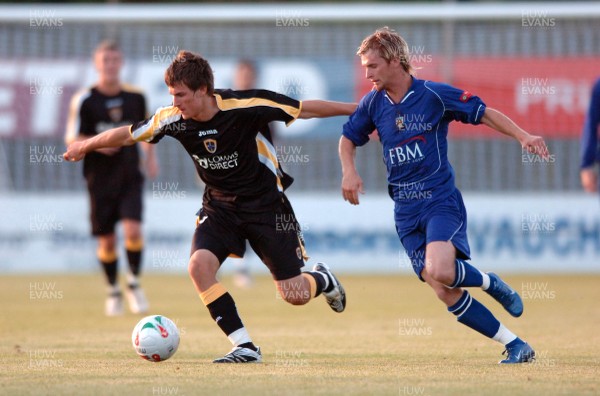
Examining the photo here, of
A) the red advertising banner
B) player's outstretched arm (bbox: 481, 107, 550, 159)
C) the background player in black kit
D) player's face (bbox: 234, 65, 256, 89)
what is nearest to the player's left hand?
player's outstretched arm (bbox: 481, 107, 550, 159)

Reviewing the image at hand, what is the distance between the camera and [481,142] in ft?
54.0

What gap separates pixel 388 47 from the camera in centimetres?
691

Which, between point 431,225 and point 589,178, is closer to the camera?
point 431,225

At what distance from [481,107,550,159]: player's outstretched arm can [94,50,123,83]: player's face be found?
5324mm

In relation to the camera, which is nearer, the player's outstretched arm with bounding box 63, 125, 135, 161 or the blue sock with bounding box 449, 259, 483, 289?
the blue sock with bounding box 449, 259, 483, 289

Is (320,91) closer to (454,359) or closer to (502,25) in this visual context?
(502,25)

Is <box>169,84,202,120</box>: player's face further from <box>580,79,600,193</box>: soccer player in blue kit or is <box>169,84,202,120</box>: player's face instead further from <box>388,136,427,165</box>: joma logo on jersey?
<box>580,79,600,193</box>: soccer player in blue kit

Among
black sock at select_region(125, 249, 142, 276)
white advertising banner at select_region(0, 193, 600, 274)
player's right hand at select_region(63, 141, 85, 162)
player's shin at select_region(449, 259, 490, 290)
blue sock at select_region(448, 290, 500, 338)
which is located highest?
player's right hand at select_region(63, 141, 85, 162)

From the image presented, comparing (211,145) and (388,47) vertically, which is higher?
(388,47)

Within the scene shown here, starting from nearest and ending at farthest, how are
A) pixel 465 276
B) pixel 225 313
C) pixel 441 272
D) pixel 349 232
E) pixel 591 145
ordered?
pixel 441 272 < pixel 465 276 < pixel 225 313 < pixel 591 145 < pixel 349 232

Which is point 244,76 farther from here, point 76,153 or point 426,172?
point 426,172

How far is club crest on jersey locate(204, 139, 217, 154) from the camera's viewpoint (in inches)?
277

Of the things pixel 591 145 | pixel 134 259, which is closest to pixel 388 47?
pixel 591 145

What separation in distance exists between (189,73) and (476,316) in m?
2.40
